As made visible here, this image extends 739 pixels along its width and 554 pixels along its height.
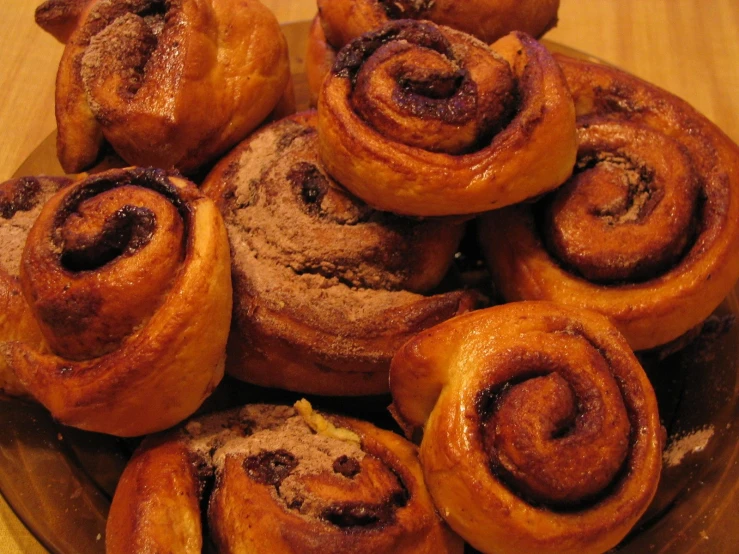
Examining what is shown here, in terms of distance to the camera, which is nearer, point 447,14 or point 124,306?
point 124,306

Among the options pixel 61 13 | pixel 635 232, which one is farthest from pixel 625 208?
pixel 61 13

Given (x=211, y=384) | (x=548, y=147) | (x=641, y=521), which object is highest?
(x=548, y=147)

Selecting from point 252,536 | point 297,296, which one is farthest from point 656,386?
point 252,536

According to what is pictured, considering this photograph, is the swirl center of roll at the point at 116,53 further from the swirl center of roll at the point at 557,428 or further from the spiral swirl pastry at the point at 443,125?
the swirl center of roll at the point at 557,428

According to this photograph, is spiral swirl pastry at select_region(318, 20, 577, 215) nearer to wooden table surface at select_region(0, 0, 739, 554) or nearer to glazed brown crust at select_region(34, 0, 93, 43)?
glazed brown crust at select_region(34, 0, 93, 43)

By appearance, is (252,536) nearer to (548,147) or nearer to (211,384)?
(211,384)

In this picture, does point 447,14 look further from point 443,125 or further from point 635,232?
point 635,232
